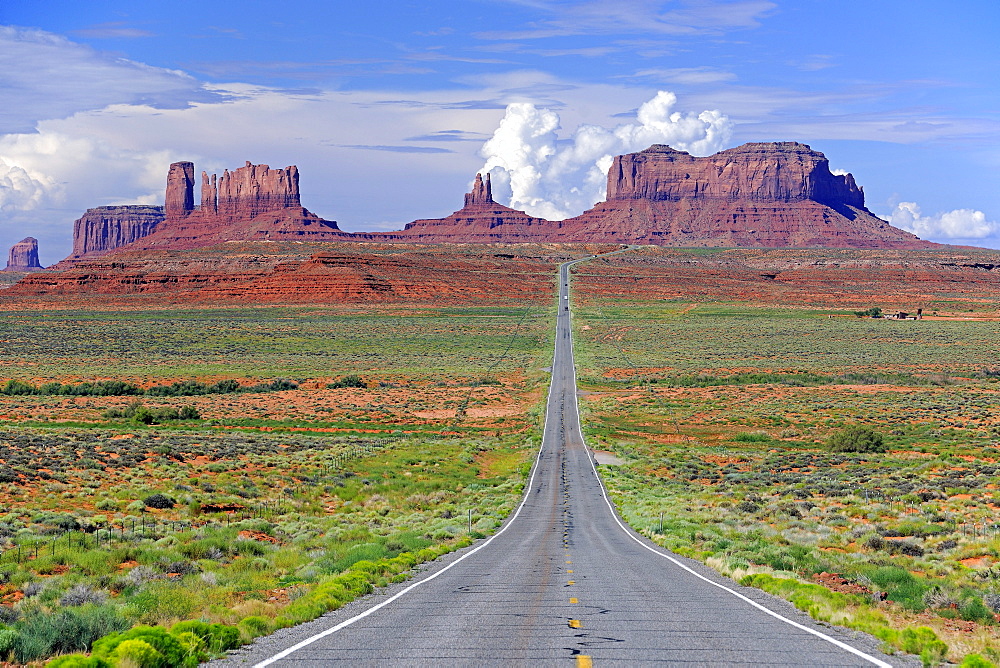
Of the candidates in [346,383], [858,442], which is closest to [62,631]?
[858,442]

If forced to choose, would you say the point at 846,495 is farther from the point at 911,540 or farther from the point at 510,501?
the point at 510,501

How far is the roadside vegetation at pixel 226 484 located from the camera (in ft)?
38.8

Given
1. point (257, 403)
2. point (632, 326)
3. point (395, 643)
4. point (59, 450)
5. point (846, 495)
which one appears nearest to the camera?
point (395, 643)

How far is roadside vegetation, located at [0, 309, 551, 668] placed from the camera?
1183 cm

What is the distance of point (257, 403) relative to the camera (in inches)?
2238

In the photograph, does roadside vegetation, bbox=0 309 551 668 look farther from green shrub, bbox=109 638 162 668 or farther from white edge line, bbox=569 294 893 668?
white edge line, bbox=569 294 893 668

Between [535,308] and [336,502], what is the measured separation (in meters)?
110

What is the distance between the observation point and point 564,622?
11.2 meters

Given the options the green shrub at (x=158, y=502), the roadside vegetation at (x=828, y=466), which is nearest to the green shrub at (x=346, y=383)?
the roadside vegetation at (x=828, y=466)

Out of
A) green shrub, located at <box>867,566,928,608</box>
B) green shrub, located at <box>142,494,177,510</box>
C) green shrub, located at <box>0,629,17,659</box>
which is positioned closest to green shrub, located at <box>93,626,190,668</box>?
green shrub, located at <box>0,629,17,659</box>

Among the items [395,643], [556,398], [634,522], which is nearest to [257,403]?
[556,398]

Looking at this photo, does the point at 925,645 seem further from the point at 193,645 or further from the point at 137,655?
the point at 137,655

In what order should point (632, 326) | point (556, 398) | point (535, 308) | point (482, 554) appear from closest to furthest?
point (482, 554), point (556, 398), point (632, 326), point (535, 308)

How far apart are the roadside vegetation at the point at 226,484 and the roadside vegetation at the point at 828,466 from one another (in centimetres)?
609
